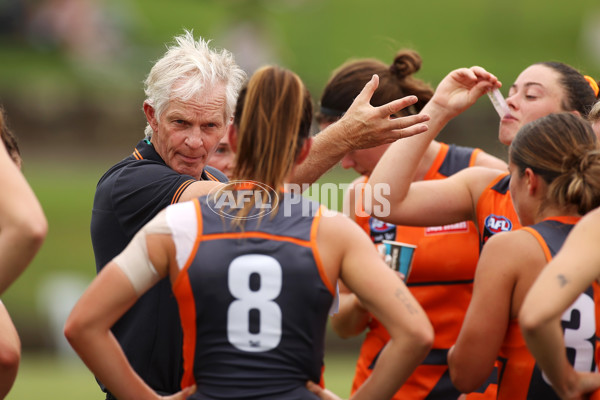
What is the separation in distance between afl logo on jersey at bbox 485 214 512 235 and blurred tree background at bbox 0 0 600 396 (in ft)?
35.0

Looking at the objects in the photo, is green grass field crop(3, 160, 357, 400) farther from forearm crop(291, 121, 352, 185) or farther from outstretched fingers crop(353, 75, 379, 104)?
outstretched fingers crop(353, 75, 379, 104)

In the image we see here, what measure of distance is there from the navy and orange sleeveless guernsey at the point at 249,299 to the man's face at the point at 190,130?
2.73ft

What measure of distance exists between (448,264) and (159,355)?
60.5 inches

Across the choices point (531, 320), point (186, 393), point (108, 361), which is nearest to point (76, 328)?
point (108, 361)

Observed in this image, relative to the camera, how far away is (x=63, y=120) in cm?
1708

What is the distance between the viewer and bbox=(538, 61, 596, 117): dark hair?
3641 mm

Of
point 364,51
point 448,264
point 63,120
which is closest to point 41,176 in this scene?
point 63,120

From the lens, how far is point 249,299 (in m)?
2.47

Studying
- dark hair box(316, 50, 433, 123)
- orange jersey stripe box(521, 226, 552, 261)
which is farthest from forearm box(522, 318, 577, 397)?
dark hair box(316, 50, 433, 123)

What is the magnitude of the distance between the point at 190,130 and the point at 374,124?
73 centimetres

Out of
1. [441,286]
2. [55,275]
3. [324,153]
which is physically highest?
[324,153]

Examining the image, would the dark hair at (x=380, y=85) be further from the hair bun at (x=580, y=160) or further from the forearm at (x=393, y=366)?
the forearm at (x=393, y=366)

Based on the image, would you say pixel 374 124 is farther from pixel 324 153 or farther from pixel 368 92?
pixel 324 153

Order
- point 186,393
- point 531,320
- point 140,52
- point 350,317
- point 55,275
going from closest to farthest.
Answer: point 531,320 < point 186,393 < point 350,317 < point 55,275 < point 140,52
